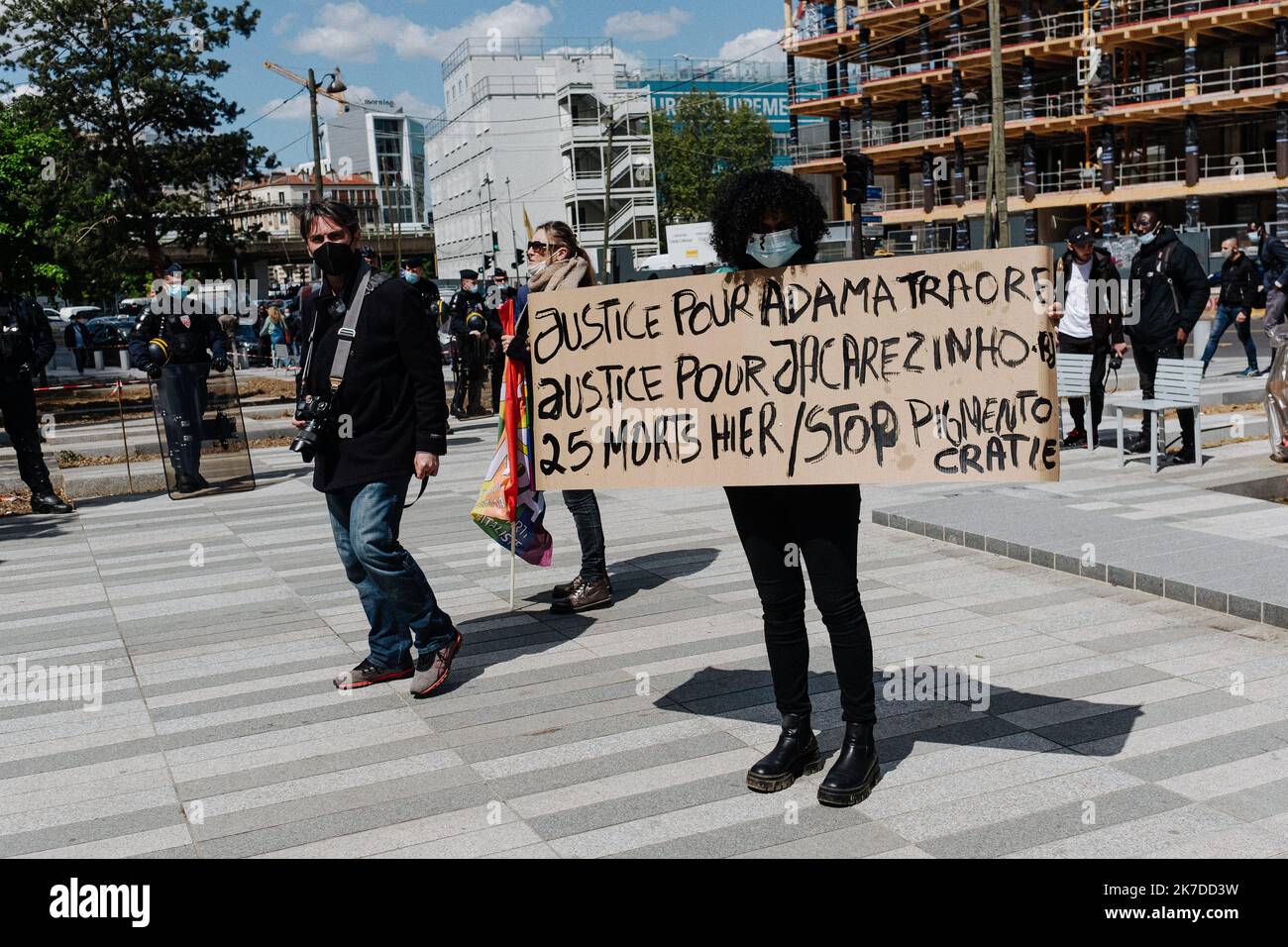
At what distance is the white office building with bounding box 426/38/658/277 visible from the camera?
9062 centimetres

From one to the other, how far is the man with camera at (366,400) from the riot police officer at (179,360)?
7.23 m

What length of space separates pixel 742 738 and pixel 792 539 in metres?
0.99

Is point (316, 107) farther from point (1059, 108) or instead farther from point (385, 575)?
point (1059, 108)

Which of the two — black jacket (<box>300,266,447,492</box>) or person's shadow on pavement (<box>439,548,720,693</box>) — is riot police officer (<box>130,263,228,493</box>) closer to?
person's shadow on pavement (<box>439,548,720,693</box>)

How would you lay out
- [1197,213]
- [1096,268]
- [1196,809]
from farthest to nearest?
[1197,213] < [1096,268] < [1196,809]

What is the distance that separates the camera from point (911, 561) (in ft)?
26.2

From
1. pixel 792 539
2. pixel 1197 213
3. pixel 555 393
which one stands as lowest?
pixel 792 539

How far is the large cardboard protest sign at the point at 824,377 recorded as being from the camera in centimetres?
429

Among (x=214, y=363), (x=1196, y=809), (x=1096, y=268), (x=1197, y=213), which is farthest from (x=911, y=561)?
(x=1197, y=213)

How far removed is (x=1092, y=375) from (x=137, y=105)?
1049 inches

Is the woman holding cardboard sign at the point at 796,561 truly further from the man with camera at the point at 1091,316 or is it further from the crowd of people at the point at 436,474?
the man with camera at the point at 1091,316

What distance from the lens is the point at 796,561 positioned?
175 inches

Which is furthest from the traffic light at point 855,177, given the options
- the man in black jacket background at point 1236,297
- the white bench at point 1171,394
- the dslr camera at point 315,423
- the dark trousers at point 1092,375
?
the dslr camera at point 315,423
